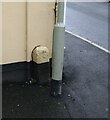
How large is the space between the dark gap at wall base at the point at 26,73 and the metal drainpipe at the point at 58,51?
0.41 m

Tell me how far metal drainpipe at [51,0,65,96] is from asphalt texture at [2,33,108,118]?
0.58 ft

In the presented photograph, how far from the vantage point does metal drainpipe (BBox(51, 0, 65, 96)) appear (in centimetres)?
395

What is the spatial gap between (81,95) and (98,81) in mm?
659

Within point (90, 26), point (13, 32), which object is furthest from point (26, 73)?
point (90, 26)

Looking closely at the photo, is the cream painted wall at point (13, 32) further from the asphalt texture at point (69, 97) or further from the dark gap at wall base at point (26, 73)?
the asphalt texture at point (69, 97)

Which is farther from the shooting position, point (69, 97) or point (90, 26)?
point (90, 26)

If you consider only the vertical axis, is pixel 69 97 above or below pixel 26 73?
below

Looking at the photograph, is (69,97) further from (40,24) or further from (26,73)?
(40,24)

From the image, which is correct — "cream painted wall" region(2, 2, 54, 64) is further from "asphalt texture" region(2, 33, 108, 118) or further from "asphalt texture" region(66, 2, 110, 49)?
"asphalt texture" region(66, 2, 110, 49)

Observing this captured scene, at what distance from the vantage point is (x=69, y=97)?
14.3 feet

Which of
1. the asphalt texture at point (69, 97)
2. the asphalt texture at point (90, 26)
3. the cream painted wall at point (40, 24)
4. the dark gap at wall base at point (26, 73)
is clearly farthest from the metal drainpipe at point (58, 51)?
the asphalt texture at point (90, 26)

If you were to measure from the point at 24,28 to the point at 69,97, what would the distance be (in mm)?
1232

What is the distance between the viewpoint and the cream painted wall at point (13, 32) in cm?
428

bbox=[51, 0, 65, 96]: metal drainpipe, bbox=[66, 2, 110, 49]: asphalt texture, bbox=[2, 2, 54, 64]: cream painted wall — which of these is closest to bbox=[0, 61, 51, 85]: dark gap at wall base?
bbox=[2, 2, 54, 64]: cream painted wall
